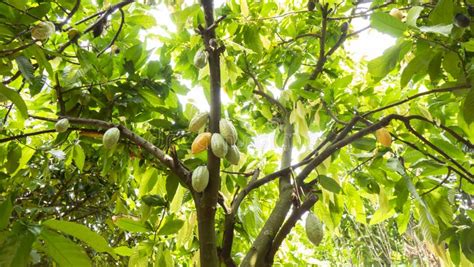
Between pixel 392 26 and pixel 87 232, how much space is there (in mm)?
619

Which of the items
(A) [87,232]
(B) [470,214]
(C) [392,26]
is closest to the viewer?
(A) [87,232]

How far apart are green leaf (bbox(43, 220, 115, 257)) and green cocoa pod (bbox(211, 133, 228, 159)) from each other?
30 centimetres

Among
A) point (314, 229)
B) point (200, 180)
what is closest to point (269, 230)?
point (314, 229)

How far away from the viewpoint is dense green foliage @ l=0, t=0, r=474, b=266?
0.79 m

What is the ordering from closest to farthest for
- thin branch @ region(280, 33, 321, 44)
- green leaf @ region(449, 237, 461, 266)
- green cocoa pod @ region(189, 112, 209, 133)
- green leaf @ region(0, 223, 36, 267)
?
green leaf @ region(0, 223, 36, 267) → green cocoa pod @ region(189, 112, 209, 133) → green leaf @ region(449, 237, 461, 266) → thin branch @ region(280, 33, 321, 44)

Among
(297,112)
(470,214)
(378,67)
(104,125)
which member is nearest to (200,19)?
(297,112)

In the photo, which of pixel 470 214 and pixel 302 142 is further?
pixel 302 142

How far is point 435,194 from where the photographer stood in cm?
111

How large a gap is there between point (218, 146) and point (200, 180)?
0.08 metres

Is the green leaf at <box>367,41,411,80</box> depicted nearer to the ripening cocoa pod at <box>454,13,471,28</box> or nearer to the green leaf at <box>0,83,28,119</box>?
the ripening cocoa pod at <box>454,13,471,28</box>

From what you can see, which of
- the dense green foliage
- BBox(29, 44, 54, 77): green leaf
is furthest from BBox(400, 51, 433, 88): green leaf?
BBox(29, 44, 54, 77): green leaf

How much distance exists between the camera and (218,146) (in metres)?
0.81

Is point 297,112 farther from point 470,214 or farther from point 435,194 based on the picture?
point 470,214

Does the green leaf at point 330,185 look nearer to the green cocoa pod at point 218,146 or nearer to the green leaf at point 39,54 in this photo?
the green cocoa pod at point 218,146
